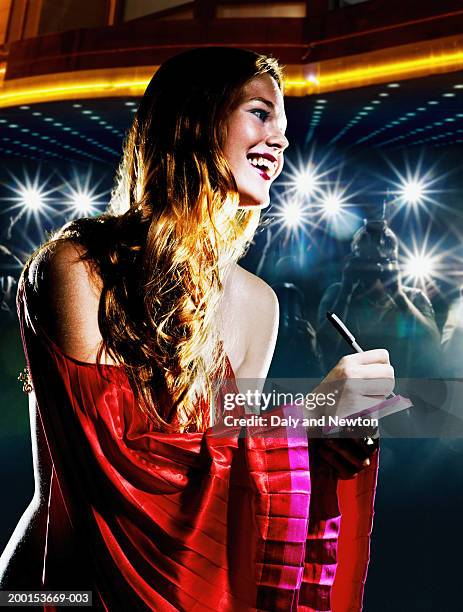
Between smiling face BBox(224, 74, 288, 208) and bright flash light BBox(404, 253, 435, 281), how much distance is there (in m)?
1.46

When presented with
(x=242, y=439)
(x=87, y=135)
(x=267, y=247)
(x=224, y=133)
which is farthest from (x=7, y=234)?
(x=242, y=439)

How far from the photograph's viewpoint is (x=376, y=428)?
0.80 metres

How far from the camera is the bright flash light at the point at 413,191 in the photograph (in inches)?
91.9

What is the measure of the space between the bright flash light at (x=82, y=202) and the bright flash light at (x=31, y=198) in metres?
0.13

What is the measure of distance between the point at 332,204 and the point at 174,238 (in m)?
1.64

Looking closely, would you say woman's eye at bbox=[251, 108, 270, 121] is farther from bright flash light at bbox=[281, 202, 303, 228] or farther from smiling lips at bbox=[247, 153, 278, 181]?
bright flash light at bbox=[281, 202, 303, 228]

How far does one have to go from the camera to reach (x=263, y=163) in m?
0.95

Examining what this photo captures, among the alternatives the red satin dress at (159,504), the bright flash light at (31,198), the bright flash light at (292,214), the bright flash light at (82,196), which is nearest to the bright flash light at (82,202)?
the bright flash light at (82,196)

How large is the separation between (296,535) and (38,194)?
2.21m

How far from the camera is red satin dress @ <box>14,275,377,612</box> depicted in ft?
2.44

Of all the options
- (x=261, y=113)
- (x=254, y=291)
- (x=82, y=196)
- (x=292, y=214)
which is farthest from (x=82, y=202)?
(x=261, y=113)

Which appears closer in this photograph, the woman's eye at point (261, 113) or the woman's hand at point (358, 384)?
the woman's hand at point (358, 384)

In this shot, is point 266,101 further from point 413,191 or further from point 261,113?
point 413,191

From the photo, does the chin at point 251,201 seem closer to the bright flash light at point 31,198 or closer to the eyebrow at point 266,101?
the eyebrow at point 266,101
